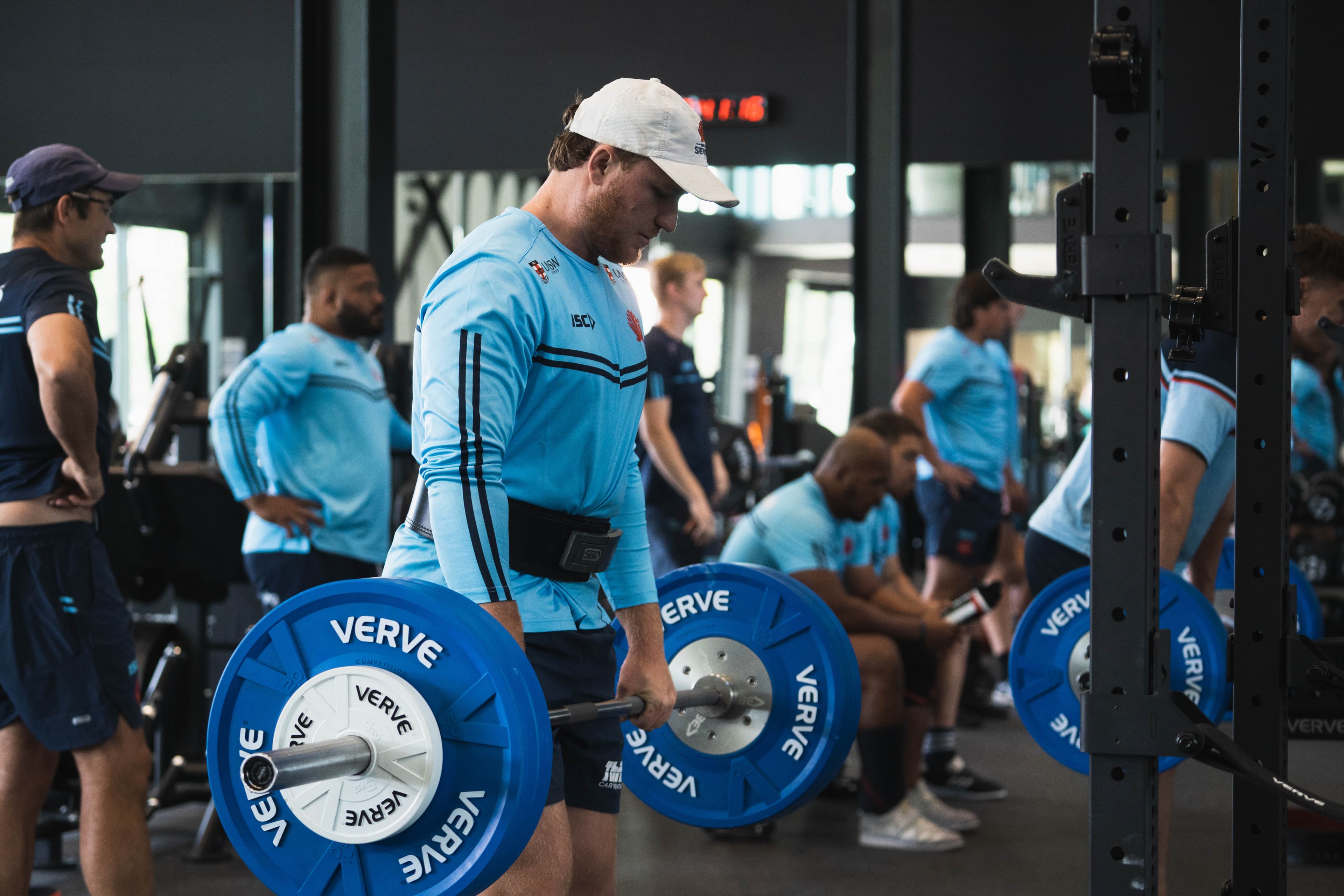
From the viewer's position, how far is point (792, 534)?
11.2 ft

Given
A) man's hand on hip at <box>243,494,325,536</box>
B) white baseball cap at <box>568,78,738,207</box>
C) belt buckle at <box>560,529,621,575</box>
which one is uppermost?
white baseball cap at <box>568,78,738,207</box>

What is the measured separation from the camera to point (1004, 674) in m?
5.66

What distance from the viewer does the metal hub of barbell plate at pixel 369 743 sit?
4.76ft

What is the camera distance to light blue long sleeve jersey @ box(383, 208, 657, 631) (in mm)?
1521

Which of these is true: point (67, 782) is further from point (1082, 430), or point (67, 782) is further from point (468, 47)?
point (1082, 430)

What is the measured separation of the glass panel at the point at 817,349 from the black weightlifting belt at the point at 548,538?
1301cm

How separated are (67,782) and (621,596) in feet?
7.37

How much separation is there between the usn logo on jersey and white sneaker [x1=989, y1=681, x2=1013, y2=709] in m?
4.21

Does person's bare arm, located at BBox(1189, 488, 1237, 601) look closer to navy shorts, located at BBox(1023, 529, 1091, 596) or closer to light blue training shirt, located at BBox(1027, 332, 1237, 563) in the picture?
light blue training shirt, located at BBox(1027, 332, 1237, 563)

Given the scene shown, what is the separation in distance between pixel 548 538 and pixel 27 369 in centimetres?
129

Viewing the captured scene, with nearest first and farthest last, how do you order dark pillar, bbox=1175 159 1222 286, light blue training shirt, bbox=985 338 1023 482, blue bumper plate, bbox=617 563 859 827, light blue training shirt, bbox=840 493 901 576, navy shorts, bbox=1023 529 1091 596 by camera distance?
blue bumper plate, bbox=617 563 859 827 < navy shorts, bbox=1023 529 1091 596 < light blue training shirt, bbox=840 493 901 576 < light blue training shirt, bbox=985 338 1023 482 < dark pillar, bbox=1175 159 1222 286

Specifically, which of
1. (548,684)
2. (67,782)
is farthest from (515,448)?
(67,782)

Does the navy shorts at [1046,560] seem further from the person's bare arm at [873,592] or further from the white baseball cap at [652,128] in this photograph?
the white baseball cap at [652,128]

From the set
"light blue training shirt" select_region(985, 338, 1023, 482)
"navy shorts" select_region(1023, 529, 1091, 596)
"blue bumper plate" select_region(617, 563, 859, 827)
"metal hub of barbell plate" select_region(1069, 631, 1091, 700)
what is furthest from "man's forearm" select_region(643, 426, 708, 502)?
"blue bumper plate" select_region(617, 563, 859, 827)
